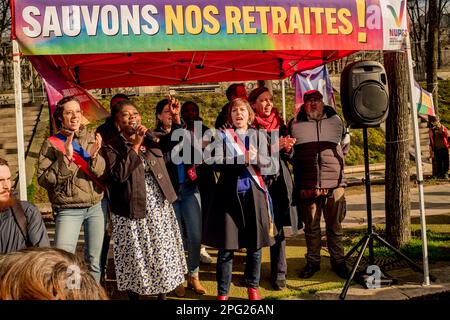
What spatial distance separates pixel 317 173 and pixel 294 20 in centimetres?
162

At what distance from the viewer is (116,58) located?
5.82 meters

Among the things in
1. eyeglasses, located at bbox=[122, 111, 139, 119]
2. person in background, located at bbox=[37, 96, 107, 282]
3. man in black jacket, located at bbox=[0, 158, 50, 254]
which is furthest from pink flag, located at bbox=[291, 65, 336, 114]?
man in black jacket, located at bbox=[0, 158, 50, 254]

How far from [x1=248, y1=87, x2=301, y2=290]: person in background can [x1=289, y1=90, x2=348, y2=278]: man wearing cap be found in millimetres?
210

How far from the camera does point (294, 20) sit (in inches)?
176

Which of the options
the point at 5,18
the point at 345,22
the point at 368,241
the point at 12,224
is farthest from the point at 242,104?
→ the point at 5,18

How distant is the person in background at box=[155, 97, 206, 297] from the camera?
510 centimetres

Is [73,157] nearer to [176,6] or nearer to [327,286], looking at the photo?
[176,6]

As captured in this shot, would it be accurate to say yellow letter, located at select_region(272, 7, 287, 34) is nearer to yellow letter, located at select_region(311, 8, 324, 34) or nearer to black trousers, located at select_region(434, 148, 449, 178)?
yellow letter, located at select_region(311, 8, 324, 34)

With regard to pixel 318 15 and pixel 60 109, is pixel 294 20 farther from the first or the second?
pixel 60 109

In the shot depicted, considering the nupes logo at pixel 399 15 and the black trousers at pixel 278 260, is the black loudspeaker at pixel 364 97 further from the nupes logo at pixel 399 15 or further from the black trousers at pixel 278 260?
the black trousers at pixel 278 260

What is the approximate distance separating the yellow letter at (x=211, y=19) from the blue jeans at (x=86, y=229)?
5.95ft

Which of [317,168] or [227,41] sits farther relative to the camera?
[317,168]
